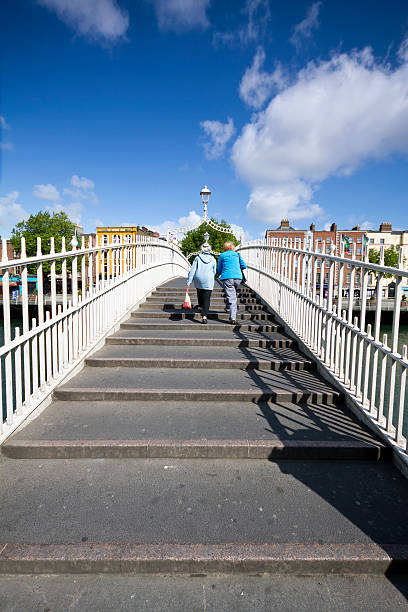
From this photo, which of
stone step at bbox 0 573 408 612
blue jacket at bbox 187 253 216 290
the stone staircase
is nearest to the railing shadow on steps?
the stone staircase

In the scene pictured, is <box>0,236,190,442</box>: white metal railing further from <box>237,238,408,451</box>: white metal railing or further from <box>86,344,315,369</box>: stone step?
<box>237,238,408,451</box>: white metal railing

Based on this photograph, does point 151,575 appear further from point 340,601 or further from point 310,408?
point 310,408

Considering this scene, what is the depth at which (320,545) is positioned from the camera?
2.18 meters

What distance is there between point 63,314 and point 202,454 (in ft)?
7.41

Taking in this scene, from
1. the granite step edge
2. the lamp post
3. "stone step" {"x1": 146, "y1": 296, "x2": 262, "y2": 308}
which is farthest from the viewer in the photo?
the lamp post

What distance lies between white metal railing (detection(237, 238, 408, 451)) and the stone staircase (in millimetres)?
280

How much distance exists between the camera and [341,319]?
4.45 metres

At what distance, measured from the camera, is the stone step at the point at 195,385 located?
160 inches

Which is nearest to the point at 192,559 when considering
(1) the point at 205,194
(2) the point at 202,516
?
(2) the point at 202,516

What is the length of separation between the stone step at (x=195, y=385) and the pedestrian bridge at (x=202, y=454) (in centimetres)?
2

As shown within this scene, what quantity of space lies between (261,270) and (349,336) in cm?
504

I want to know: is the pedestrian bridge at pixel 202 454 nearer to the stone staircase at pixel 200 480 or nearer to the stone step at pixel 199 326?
the stone staircase at pixel 200 480

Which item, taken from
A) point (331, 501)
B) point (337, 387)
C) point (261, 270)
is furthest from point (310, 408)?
point (261, 270)

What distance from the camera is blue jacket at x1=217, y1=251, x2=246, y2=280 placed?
7500 millimetres
